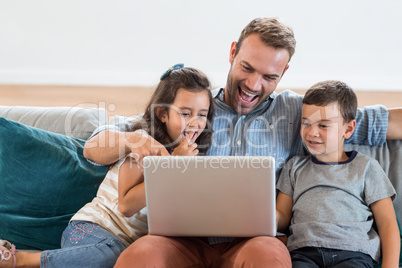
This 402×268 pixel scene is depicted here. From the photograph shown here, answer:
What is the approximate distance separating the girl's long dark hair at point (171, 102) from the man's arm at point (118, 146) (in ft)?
0.33

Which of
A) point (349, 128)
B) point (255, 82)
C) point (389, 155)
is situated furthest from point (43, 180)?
point (389, 155)

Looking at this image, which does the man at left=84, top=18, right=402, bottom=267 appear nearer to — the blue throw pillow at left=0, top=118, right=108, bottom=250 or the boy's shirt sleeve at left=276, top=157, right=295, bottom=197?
the boy's shirt sleeve at left=276, top=157, right=295, bottom=197

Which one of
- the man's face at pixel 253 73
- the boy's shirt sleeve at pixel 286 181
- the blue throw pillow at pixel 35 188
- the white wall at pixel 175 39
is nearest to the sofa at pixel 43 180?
the blue throw pillow at pixel 35 188

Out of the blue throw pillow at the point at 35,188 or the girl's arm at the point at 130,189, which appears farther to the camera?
the blue throw pillow at the point at 35,188

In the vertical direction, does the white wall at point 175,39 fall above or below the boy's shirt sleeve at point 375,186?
above

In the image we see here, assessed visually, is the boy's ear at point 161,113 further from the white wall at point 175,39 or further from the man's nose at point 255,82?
the white wall at point 175,39

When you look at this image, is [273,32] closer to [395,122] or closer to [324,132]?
[324,132]

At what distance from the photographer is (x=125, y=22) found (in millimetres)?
4062

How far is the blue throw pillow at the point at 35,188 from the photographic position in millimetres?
1676

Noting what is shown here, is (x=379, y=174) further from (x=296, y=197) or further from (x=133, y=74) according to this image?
Result: (x=133, y=74)

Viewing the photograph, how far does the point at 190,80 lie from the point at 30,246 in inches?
33.9

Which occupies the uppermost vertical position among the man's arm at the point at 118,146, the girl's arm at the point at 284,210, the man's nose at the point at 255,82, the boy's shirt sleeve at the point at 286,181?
the man's nose at the point at 255,82

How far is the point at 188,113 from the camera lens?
166 cm

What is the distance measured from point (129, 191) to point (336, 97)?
0.80 m
